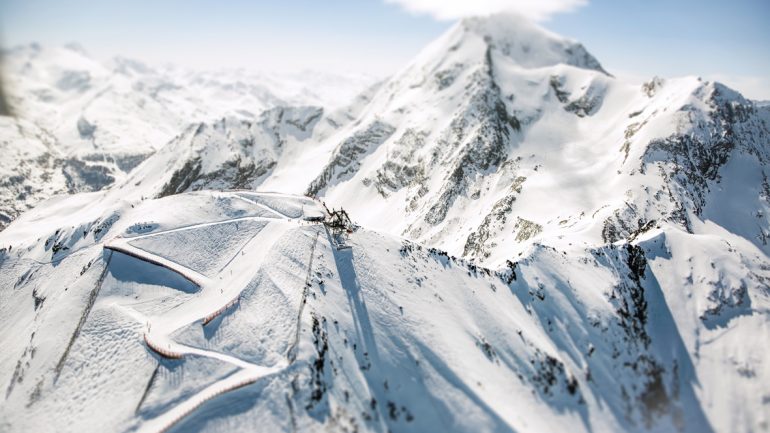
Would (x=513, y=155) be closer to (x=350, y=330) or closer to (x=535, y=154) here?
(x=535, y=154)

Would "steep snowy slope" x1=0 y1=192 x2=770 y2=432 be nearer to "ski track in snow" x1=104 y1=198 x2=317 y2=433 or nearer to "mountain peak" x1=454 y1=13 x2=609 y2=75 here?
"ski track in snow" x1=104 y1=198 x2=317 y2=433

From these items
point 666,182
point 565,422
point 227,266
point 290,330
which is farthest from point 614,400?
point 666,182

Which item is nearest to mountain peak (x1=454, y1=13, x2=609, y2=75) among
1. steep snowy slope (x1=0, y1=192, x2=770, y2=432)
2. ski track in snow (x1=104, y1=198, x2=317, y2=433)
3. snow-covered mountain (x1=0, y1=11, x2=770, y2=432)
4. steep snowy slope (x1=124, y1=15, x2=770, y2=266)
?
steep snowy slope (x1=124, y1=15, x2=770, y2=266)

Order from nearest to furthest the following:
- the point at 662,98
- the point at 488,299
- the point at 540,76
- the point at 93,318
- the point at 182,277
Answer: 1. the point at 93,318
2. the point at 182,277
3. the point at 488,299
4. the point at 662,98
5. the point at 540,76

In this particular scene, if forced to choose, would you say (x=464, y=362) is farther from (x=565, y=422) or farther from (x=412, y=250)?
(x=412, y=250)

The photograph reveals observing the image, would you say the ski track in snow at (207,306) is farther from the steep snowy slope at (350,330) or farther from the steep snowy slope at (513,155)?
the steep snowy slope at (513,155)

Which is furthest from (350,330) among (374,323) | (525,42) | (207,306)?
(525,42)
